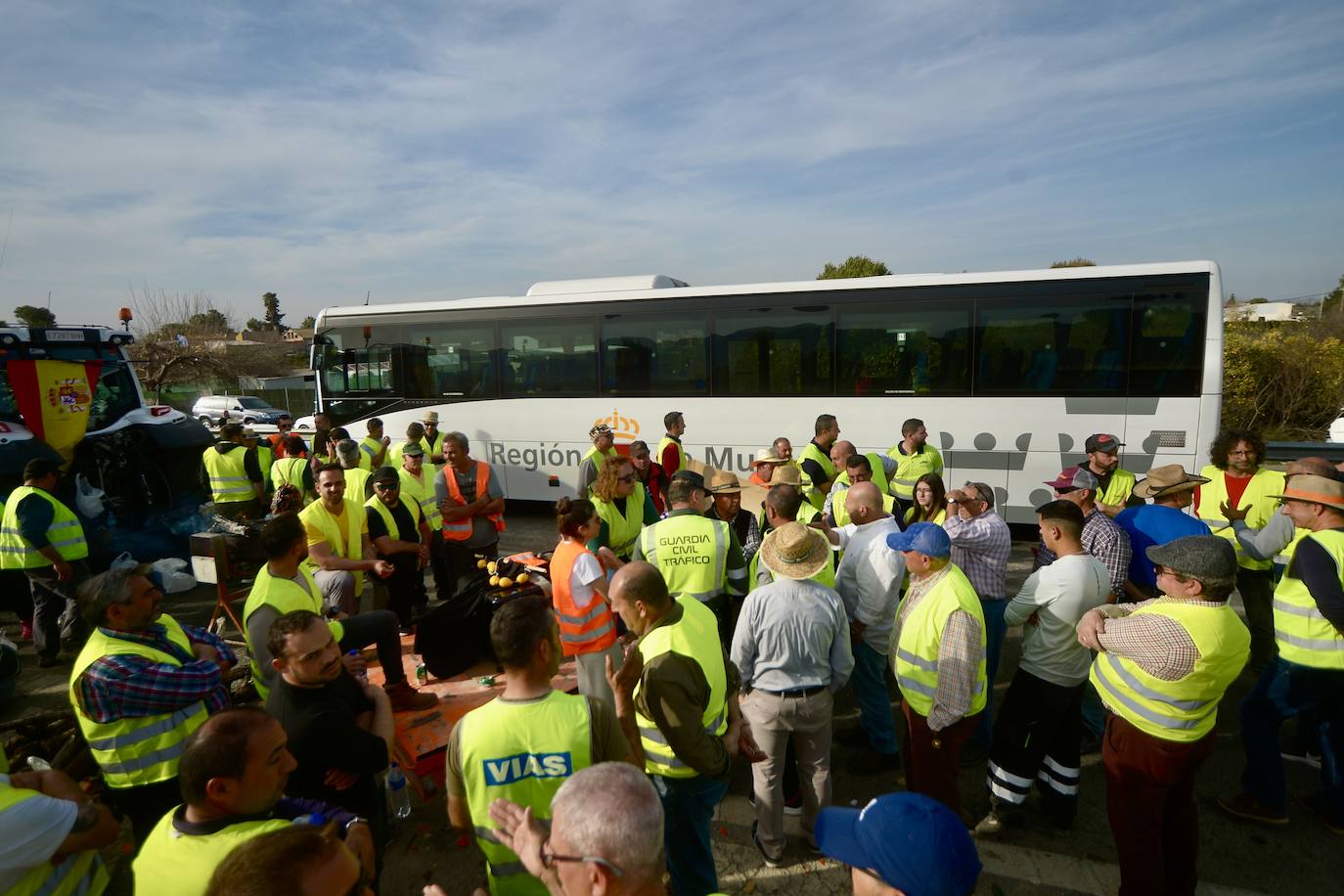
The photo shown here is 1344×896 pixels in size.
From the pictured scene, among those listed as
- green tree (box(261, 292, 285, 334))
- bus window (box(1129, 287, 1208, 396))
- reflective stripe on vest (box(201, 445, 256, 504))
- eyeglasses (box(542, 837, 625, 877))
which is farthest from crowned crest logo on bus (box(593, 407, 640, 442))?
green tree (box(261, 292, 285, 334))

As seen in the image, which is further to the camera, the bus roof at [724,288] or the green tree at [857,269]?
→ the green tree at [857,269]

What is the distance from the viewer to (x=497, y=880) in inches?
84.0

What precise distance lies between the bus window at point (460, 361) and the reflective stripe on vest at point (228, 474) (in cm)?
381

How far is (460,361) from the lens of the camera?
36.4 ft

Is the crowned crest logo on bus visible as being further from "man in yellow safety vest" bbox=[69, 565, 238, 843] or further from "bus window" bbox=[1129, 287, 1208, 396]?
"man in yellow safety vest" bbox=[69, 565, 238, 843]

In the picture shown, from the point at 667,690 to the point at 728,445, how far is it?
7.35m

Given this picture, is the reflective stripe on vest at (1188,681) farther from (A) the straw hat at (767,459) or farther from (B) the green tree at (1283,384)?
(B) the green tree at (1283,384)

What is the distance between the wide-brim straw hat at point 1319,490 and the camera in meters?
3.51

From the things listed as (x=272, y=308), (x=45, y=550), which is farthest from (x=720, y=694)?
(x=272, y=308)

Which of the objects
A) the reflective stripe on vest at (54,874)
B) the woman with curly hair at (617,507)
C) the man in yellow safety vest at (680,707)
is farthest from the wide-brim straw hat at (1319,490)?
the reflective stripe on vest at (54,874)

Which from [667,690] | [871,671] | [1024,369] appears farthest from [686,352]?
[667,690]

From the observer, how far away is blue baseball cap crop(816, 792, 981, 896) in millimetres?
1344

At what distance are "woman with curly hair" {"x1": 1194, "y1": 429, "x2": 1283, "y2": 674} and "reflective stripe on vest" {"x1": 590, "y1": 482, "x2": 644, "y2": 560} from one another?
177 inches

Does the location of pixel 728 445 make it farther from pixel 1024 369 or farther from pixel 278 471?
pixel 278 471
